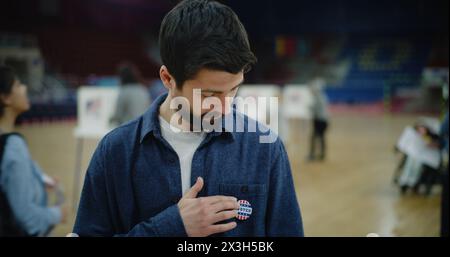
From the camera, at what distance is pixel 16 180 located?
1.85 m

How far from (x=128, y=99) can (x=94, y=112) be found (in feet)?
1.08

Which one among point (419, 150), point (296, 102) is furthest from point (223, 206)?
point (296, 102)

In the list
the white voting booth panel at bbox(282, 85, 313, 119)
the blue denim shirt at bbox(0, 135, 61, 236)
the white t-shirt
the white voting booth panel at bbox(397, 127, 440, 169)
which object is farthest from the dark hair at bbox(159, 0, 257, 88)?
the white voting booth panel at bbox(282, 85, 313, 119)

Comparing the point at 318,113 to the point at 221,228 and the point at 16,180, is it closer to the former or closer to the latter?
the point at 16,180

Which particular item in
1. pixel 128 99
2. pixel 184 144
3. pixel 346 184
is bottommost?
pixel 346 184

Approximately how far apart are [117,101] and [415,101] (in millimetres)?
13594

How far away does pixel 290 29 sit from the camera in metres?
4.01

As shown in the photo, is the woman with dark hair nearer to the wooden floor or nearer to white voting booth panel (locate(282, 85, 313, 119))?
the wooden floor

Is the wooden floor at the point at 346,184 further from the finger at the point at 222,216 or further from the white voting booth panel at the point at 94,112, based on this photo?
the finger at the point at 222,216

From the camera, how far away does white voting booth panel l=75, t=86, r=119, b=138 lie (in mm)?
4102

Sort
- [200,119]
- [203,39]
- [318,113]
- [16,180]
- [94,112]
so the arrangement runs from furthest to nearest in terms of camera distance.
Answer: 1. [318,113]
2. [94,112]
3. [16,180]
4. [200,119]
5. [203,39]

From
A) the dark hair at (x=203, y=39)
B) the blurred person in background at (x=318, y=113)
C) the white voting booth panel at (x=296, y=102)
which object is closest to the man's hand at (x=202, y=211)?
the dark hair at (x=203, y=39)

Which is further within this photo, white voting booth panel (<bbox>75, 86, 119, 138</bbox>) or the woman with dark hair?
white voting booth panel (<bbox>75, 86, 119, 138</bbox>)

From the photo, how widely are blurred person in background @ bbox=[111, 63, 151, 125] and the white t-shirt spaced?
122 inches
